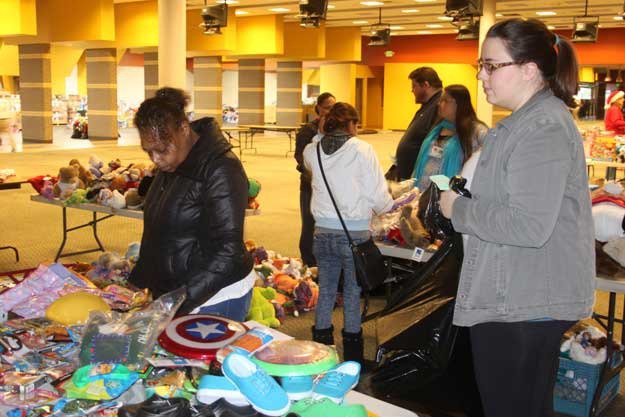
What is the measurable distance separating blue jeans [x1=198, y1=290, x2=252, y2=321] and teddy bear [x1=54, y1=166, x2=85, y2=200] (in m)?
3.99

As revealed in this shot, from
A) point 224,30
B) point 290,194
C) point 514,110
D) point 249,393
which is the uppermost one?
point 224,30

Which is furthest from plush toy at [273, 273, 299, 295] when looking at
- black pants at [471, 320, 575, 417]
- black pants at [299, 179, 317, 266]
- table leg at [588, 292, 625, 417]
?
black pants at [471, 320, 575, 417]

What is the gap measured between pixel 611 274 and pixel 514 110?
183 centimetres

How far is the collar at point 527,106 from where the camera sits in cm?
177

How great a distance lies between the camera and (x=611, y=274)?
334cm

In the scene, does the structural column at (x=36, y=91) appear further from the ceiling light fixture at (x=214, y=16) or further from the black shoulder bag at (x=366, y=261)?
the black shoulder bag at (x=366, y=261)

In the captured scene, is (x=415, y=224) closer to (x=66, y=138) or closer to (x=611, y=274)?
(x=611, y=274)

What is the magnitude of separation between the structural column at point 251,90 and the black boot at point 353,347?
69.3 feet

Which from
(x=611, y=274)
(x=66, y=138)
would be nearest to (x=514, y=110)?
(x=611, y=274)

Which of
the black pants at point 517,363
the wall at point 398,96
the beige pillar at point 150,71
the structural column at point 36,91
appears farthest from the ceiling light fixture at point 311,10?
the wall at point 398,96

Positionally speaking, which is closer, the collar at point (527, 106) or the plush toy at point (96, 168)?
the collar at point (527, 106)

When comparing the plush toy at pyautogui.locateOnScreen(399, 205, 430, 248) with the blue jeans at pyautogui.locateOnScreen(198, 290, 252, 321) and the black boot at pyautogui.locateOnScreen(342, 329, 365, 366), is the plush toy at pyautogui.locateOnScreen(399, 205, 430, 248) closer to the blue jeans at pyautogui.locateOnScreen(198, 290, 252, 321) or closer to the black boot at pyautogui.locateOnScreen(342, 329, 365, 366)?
the black boot at pyautogui.locateOnScreen(342, 329, 365, 366)

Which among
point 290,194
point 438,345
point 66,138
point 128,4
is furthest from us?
point 66,138

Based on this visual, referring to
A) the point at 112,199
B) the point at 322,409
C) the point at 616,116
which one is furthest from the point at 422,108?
the point at 616,116
